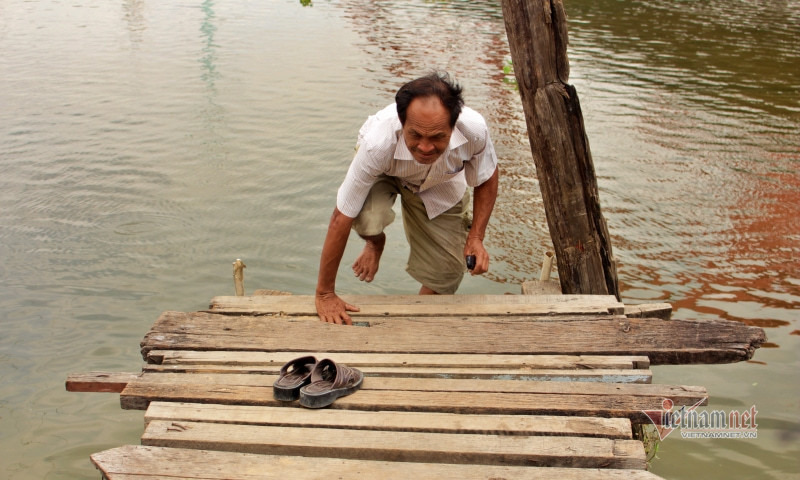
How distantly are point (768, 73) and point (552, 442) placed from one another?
37.7ft

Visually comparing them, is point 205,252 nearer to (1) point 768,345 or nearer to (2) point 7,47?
(1) point 768,345

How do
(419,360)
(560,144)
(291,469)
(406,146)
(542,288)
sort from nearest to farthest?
(291,469) → (419,360) → (406,146) → (560,144) → (542,288)

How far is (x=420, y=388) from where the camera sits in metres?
2.95

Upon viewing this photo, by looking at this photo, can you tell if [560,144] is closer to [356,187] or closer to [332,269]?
[356,187]

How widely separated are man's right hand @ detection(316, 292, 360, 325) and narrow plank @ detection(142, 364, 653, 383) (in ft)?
1.54

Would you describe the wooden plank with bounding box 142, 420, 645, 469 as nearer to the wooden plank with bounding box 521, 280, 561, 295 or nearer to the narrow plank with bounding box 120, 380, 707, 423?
the narrow plank with bounding box 120, 380, 707, 423

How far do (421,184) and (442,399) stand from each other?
4.31 feet

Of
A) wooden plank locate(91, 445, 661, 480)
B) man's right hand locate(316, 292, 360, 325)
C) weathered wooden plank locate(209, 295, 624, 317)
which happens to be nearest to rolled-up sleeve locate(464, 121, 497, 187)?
weathered wooden plank locate(209, 295, 624, 317)

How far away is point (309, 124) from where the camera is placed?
938cm

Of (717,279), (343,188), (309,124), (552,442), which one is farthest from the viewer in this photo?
(309,124)

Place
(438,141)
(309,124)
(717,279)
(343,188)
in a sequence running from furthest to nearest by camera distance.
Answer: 1. (309,124)
2. (717,279)
3. (343,188)
4. (438,141)

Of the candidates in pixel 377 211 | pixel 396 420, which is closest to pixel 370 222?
pixel 377 211

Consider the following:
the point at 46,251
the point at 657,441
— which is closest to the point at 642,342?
the point at 657,441

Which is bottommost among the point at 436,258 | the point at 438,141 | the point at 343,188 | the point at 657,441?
→ the point at 657,441
